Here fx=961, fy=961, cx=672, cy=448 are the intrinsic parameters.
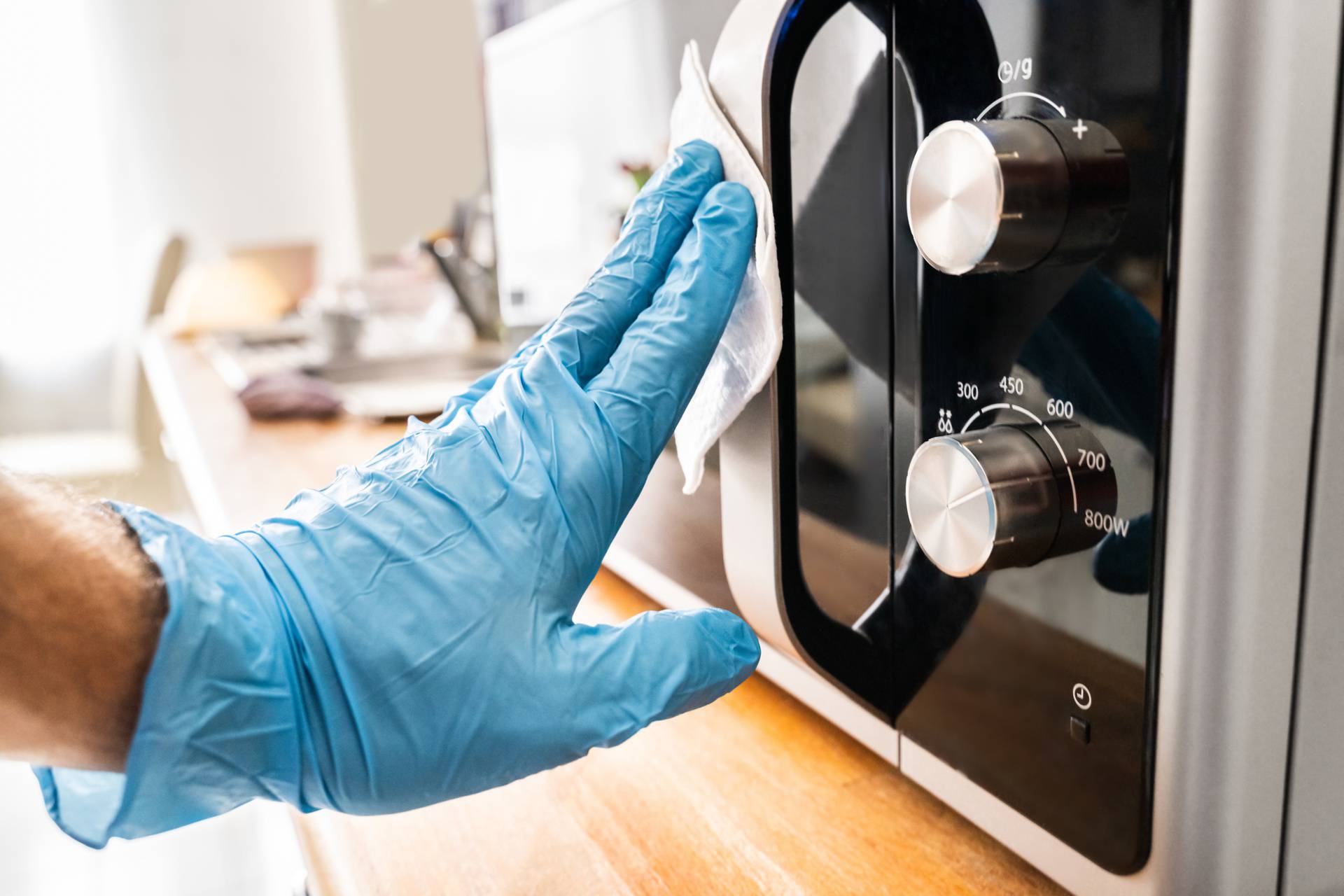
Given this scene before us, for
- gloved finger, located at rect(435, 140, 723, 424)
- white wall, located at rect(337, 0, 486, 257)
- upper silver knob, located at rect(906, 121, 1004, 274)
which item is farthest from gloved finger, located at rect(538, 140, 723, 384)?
white wall, located at rect(337, 0, 486, 257)

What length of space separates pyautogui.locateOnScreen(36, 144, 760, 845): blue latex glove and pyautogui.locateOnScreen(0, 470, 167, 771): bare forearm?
13 millimetres

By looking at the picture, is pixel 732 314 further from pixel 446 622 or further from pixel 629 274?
pixel 446 622

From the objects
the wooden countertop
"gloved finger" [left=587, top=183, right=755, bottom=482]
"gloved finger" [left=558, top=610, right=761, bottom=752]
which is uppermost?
"gloved finger" [left=587, top=183, right=755, bottom=482]

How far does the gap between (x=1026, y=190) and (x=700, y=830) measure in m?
0.31

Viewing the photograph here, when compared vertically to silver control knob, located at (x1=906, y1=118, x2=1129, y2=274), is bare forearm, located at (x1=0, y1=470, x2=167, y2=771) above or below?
below

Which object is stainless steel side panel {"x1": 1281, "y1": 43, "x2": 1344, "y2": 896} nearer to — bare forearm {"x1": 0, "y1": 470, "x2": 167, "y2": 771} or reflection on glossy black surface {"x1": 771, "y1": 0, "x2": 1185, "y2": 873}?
reflection on glossy black surface {"x1": 771, "y1": 0, "x2": 1185, "y2": 873}

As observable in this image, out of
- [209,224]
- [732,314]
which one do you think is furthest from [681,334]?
[209,224]

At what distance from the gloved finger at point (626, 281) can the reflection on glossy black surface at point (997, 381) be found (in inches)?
2.5

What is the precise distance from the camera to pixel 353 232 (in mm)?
4348

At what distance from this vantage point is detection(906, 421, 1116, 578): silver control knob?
324mm

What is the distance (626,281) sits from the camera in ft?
1.52

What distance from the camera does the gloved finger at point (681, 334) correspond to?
411 millimetres

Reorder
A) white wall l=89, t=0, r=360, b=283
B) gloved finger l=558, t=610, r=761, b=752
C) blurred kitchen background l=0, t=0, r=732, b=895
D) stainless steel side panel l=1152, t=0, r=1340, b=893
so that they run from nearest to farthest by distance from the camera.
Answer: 1. stainless steel side panel l=1152, t=0, r=1340, b=893
2. gloved finger l=558, t=610, r=761, b=752
3. blurred kitchen background l=0, t=0, r=732, b=895
4. white wall l=89, t=0, r=360, b=283

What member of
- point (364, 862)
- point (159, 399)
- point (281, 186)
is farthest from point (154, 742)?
point (281, 186)
